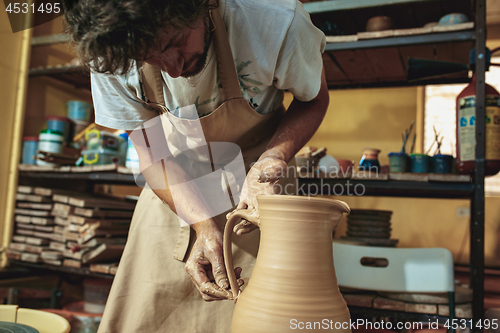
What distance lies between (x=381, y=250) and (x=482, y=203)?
1.58ft

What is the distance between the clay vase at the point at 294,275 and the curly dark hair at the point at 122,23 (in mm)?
385

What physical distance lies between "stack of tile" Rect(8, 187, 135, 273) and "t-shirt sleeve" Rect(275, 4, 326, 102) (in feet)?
5.66

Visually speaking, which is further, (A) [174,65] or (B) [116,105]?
(B) [116,105]

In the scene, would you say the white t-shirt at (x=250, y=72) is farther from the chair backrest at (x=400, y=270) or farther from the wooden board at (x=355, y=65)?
the wooden board at (x=355, y=65)

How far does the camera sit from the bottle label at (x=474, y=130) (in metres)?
1.66

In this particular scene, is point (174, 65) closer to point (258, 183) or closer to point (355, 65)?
point (258, 183)

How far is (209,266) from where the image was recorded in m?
0.98

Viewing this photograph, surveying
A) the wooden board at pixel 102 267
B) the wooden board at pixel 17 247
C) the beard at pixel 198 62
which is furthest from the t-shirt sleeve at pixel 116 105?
the wooden board at pixel 17 247

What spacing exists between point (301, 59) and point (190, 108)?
334mm

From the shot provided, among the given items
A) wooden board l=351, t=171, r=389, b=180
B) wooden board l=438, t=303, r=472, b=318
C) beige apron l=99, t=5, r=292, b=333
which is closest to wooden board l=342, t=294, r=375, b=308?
wooden board l=438, t=303, r=472, b=318

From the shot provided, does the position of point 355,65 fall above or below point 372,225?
above

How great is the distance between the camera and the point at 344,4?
194 centimetres

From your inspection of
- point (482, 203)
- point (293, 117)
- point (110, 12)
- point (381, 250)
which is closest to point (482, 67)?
point (482, 203)

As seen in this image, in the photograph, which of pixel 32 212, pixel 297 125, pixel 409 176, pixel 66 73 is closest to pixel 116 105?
pixel 297 125
